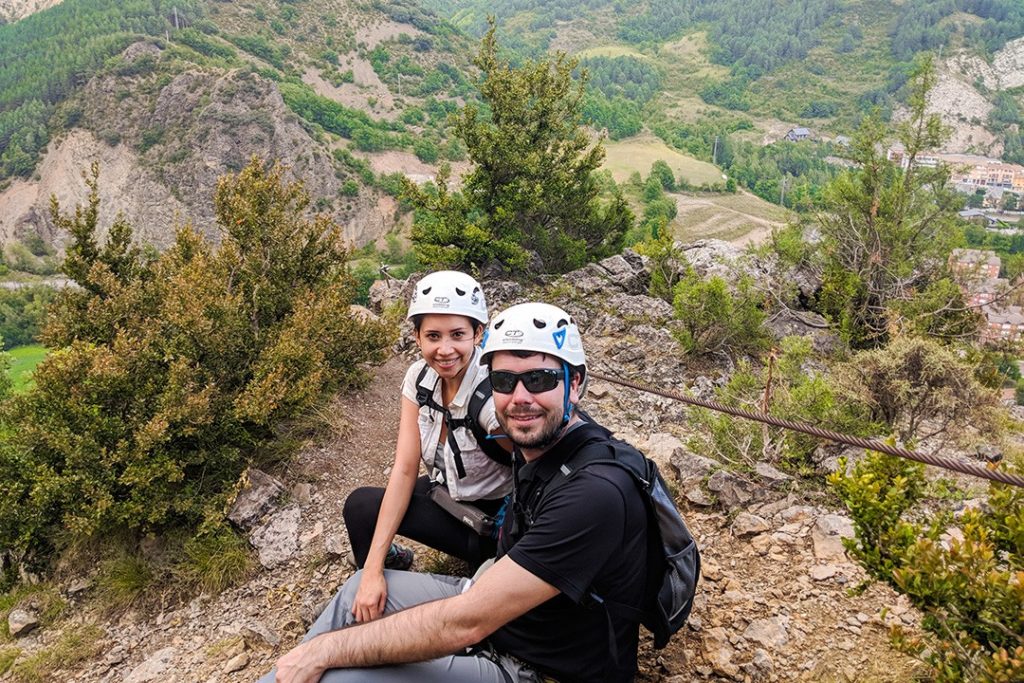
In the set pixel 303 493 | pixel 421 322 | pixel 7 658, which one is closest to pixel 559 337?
pixel 421 322

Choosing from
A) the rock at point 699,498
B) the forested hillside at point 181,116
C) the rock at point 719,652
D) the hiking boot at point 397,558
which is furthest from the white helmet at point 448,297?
the forested hillside at point 181,116

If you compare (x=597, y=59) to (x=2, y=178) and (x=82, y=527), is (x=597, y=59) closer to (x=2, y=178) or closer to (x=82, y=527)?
(x=2, y=178)

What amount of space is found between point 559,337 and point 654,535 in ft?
2.82

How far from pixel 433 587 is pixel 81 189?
106 m

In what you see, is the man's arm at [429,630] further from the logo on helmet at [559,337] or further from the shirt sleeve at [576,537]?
the logo on helmet at [559,337]

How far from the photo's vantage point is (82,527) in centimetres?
586

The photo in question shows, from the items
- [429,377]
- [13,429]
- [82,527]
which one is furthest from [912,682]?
[13,429]

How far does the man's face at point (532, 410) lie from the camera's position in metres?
2.48

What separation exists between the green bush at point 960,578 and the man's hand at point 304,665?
6.70 feet

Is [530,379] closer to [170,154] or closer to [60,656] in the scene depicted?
[60,656]

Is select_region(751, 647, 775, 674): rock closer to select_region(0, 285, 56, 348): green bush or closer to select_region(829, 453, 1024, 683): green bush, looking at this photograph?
select_region(829, 453, 1024, 683): green bush

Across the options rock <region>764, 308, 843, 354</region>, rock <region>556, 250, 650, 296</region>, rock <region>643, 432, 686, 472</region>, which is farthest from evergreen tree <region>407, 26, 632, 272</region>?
rock <region>643, 432, 686, 472</region>

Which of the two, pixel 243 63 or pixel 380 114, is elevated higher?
pixel 243 63

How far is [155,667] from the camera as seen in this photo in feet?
15.4
